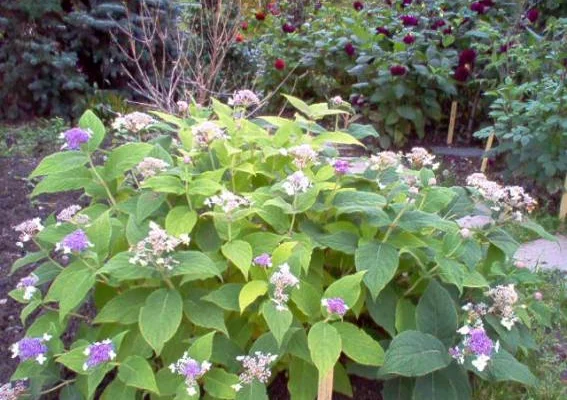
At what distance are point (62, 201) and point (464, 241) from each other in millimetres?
2636

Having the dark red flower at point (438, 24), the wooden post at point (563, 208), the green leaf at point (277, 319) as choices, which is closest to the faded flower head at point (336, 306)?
the green leaf at point (277, 319)

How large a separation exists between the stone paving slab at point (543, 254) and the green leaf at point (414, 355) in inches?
72.0

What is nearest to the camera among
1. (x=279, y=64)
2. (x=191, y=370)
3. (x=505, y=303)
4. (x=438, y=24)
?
(x=191, y=370)

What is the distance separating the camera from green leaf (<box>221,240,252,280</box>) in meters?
1.76

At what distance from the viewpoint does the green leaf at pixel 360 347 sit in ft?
5.91

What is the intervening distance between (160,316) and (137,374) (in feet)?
0.51

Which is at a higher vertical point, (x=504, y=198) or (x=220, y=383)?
(x=504, y=198)

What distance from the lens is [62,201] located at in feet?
12.8

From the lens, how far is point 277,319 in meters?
1.66

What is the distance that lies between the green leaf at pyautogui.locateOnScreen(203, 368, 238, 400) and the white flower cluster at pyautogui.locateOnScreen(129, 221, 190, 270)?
0.31 metres

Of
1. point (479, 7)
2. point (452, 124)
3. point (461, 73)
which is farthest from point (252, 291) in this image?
point (479, 7)

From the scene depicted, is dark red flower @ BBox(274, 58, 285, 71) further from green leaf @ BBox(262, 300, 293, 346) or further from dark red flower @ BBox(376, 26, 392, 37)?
green leaf @ BBox(262, 300, 293, 346)

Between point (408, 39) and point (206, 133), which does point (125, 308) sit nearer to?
point (206, 133)

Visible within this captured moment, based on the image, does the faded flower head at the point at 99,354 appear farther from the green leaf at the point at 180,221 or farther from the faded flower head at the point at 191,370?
the green leaf at the point at 180,221
